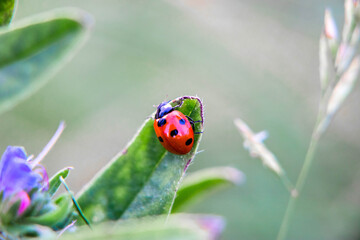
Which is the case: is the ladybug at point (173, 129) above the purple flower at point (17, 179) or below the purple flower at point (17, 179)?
above

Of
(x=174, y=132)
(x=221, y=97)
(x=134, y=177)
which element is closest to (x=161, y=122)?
(x=174, y=132)

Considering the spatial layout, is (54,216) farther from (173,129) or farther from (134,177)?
(173,129)

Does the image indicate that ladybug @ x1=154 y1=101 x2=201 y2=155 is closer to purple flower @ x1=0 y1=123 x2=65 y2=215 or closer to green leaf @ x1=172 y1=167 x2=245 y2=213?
green leaf @ x1=172 y1=167 x2=245 y2=213

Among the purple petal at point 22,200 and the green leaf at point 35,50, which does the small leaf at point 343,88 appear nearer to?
the green leaf at point 35,50

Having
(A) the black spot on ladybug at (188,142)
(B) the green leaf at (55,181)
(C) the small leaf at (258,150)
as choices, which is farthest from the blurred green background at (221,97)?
(B) the green leaf at (55,181)

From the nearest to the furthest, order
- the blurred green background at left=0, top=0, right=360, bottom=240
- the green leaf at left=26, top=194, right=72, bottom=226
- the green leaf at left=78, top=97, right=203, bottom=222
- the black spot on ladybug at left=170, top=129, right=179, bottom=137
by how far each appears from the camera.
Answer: the green leaf at left=26, top=194, right=72, bottom=226, the green leaf at left=78, top=97, right=203, bottom=222, the black spot on ladybug at left=170, top=129, right=179, bottom=137, the blurred green background at left=0, top=0, right=360, bottom=240

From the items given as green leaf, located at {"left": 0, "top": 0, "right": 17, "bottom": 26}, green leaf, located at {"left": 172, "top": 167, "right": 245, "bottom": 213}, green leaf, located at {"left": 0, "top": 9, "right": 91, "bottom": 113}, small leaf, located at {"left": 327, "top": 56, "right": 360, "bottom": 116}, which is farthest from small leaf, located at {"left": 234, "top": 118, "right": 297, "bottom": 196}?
green leaf, located at {"left": 0, "top": 0, "right": 17, "bottom": 26}

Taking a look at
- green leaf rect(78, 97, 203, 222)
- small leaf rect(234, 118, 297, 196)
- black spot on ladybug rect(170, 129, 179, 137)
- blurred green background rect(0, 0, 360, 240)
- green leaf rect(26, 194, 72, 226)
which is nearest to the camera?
green leaf rect(26, 194, 72, 226)
